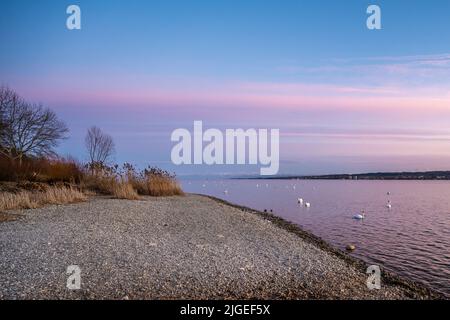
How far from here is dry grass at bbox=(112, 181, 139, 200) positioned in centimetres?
→ 2314

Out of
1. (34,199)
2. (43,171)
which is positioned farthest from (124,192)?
(43,171)

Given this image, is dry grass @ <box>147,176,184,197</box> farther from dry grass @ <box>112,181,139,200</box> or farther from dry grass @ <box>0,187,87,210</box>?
dry grass @ <box>0,187,87,210</box>

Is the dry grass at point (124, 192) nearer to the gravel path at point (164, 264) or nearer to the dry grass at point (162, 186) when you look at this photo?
the dry grass at point (162, 186)

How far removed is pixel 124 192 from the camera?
23.4 metres

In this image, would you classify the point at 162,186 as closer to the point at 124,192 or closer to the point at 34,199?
the point at 124,192

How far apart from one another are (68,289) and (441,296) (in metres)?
7.46

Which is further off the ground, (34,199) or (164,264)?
(34,199)

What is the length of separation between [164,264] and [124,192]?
50.2 feet

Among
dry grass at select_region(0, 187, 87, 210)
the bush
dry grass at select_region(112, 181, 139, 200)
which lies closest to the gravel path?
dry grass at select_region(0, 187, 87, 210)

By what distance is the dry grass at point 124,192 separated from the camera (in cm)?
2314

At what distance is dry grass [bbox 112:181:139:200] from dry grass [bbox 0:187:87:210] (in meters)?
2.63

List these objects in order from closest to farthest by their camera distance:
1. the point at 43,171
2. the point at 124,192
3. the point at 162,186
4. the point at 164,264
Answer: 1. the point at 164,264
2. the point at 124,192
3. the point at 43,171
4. the point at 162,186

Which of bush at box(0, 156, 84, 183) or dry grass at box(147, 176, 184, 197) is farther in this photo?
dry grass at box(147, 176, 184, 197)

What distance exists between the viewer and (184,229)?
13555mm
